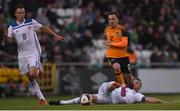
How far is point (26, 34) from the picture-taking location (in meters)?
17.5

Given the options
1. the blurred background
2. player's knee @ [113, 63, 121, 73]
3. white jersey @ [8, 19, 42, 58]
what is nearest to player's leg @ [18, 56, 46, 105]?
white jersey @ [8, 19, 42, 58]

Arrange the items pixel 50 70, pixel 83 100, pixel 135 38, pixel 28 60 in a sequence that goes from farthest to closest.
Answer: pixel 135 38 < pixel 50 70 < pixel 28 60 < pixel 83 100

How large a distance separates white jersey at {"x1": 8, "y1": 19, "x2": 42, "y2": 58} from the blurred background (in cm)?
644

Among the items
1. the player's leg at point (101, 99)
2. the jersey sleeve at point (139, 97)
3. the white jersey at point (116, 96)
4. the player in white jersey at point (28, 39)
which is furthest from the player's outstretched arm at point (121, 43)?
the jersey sleeve at point (139, 97)

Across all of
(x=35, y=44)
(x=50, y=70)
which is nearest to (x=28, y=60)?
(x=35, y=44)

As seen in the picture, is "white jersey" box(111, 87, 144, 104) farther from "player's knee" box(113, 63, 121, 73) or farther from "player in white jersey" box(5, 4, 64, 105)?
"player in white jersey" box(5, 4, 64, 105)

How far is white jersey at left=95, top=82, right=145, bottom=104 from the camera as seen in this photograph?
53.8ft

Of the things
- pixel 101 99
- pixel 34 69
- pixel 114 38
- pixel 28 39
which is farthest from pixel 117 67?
pixel 28 39

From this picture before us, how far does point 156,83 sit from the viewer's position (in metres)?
26.1

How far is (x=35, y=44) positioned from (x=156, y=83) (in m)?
9.47

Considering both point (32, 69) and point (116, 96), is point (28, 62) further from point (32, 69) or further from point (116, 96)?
point (116, 96)

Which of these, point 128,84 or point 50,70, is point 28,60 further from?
point 50,70

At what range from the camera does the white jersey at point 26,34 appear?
17438 mm

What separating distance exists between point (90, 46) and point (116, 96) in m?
10.1
